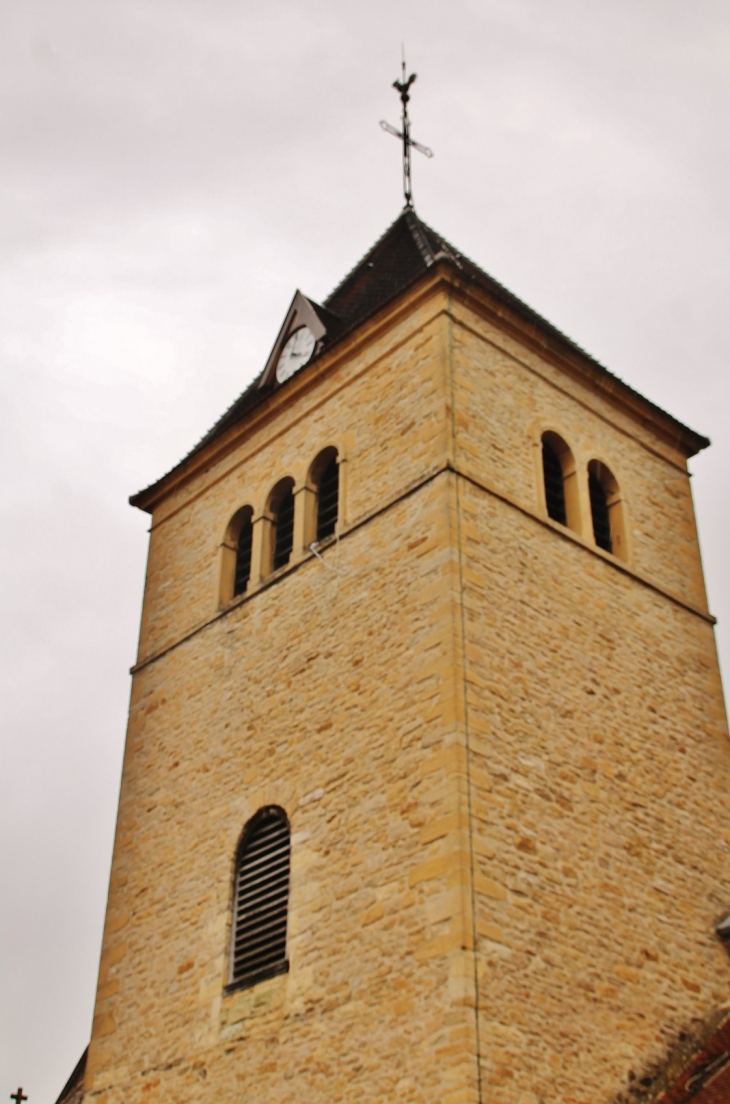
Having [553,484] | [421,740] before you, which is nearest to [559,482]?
[553,484]

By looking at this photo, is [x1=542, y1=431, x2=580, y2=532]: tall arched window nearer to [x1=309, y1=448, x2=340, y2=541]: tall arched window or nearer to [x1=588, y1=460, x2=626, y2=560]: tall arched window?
[x1=588, y1=460, x2=626, y2=560]: tall arched window

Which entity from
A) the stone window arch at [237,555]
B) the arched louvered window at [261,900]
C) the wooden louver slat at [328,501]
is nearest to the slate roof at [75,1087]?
the arched louvered window at [261,900]

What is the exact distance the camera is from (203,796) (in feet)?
48.8

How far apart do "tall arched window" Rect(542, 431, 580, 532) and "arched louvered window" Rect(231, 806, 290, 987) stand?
449 cm

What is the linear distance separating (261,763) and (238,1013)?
2.49 metres

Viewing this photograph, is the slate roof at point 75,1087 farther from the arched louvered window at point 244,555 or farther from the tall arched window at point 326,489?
the tall arched window at point 326,489

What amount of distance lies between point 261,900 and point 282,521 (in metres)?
4.73

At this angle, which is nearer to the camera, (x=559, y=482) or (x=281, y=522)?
(x=559, y=482)

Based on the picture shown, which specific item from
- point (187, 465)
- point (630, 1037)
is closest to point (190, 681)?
point (187, 465)

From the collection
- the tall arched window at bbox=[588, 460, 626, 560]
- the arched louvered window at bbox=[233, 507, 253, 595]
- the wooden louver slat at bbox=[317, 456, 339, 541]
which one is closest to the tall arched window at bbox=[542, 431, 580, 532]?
the tall arched window at bbox=[588, 460, 626, 560]

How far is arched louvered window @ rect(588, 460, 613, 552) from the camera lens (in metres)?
16.0

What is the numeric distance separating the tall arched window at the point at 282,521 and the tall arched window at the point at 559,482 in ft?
9.51

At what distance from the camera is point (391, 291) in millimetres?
16875

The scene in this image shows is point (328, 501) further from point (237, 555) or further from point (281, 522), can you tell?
point (237, 555)
